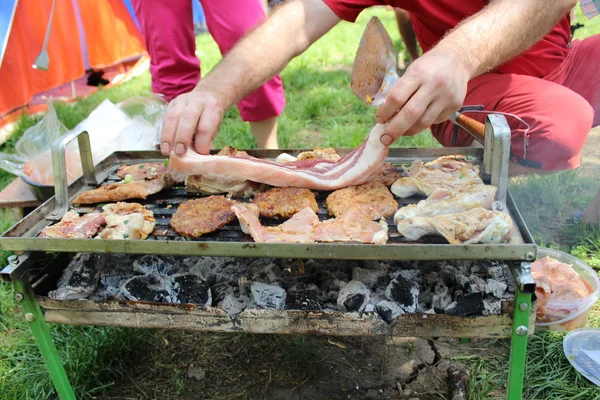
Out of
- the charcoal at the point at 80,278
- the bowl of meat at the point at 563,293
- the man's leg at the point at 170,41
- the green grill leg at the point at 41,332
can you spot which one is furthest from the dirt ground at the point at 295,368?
the man's leg at the point at 170,41

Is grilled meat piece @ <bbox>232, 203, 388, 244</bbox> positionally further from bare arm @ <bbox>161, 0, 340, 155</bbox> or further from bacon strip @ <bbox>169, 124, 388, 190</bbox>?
bare arm @ <bbox>161, 0, 340, 155</bbox>

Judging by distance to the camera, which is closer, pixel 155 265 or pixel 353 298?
pixel 353 298

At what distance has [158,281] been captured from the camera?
8.34 ft

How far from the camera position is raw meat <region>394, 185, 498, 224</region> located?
2277mm

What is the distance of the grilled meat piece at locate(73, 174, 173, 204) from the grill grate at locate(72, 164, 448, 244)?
0.13 feet

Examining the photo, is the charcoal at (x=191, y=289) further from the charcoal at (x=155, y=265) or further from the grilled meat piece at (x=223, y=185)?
the grilled meat piece at (x=223, y=185)

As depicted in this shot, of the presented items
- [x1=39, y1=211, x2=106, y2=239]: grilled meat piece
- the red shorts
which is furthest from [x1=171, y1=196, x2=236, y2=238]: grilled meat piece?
the red shorts

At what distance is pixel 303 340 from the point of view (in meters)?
3.14

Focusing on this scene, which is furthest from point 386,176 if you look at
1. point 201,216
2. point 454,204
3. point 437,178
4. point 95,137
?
point 95,137

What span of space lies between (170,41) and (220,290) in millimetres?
2718

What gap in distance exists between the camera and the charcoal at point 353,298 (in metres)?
2.31

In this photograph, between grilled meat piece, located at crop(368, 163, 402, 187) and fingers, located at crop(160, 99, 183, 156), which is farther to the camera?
grilled meat piece, located at crop(368, 163, 402, 187)

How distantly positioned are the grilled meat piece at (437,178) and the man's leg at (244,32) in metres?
1.91

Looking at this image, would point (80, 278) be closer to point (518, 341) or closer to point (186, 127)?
point (186, 127)
